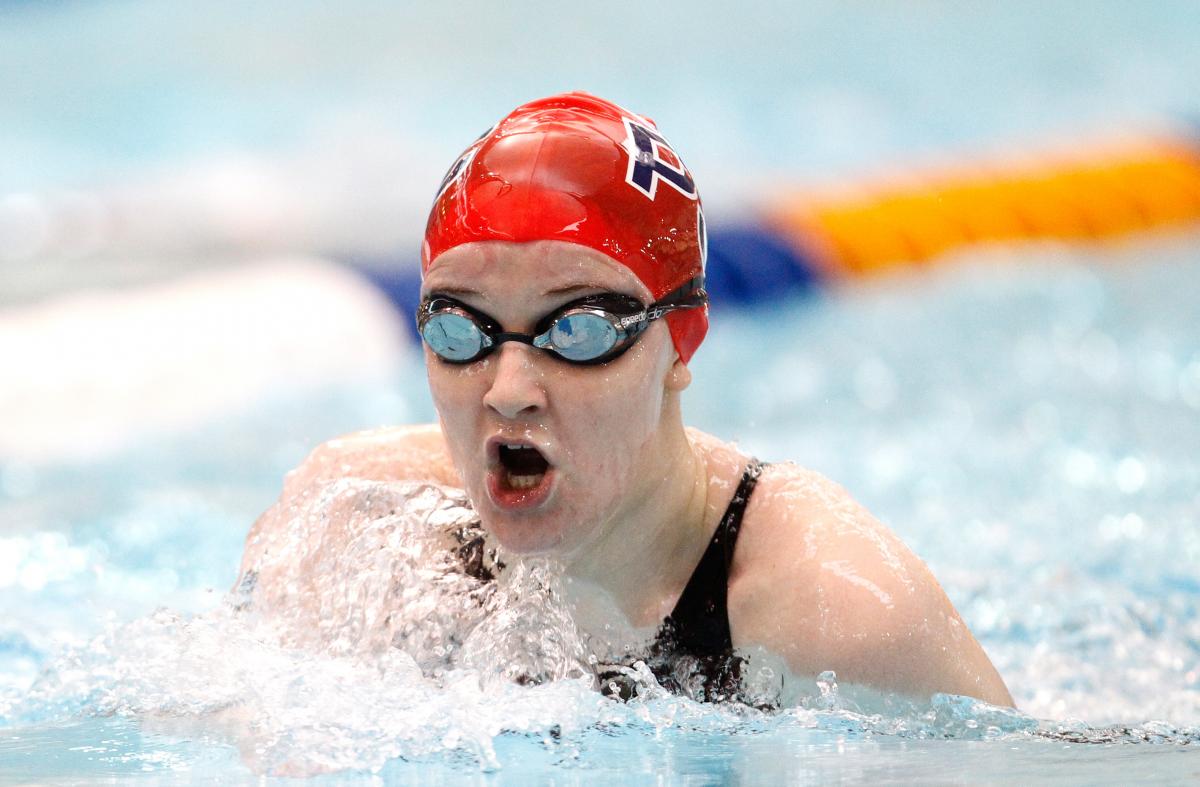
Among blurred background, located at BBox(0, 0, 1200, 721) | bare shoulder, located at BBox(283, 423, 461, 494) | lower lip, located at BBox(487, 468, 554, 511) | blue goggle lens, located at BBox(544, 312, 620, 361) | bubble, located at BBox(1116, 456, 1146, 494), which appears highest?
blurred background, located at BBox(0, 0, 1200, 721)

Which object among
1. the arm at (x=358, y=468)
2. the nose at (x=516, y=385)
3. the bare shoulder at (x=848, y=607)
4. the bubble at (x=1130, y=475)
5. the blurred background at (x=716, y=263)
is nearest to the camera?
the nose at (x=516, y=385)

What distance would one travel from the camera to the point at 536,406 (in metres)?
1.73

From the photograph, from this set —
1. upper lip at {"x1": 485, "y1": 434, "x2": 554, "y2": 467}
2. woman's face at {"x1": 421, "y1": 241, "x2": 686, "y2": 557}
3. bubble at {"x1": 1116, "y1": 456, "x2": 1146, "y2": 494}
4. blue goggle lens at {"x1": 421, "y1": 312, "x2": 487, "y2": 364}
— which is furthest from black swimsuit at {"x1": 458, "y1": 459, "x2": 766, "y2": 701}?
bubble at {"x1": 1116, "y1": 456, "x2": 1146, "y2": 494}

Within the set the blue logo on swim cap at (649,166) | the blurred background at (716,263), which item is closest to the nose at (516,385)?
the blue logo on swim cap at (649,166)

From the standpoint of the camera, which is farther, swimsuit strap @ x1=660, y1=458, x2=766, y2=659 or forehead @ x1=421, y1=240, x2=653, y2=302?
swimsuit strap @ x1=660, y1=458, x2=766, y2=659

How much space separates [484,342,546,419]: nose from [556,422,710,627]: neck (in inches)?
8.9

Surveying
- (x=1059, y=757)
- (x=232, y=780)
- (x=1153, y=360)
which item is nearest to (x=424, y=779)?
A: (x=232, y=780)

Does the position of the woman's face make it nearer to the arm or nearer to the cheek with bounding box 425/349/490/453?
the cheek with bounding box 425/349/490/453

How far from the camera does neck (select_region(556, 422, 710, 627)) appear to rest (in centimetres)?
191

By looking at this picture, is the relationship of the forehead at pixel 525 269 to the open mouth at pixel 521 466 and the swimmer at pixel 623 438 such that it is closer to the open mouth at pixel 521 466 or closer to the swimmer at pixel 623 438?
the swimmer at pixel 623 438

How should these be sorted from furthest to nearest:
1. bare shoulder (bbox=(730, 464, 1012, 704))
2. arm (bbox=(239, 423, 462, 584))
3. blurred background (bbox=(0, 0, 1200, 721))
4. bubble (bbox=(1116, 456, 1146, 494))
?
bubble (bbox=(1116, 456, 1146, 494)), blurred background (bbox=(0, 0, 1200, 721)), arm (bbox=(239, 423, 462, 584)), bare shoulder (bbox=(730, 464, 1012, 704))

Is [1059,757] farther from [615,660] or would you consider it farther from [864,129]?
[864,129]

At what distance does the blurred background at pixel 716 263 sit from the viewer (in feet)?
12.7

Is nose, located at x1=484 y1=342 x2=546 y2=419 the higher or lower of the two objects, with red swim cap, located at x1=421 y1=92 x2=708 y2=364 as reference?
lower
